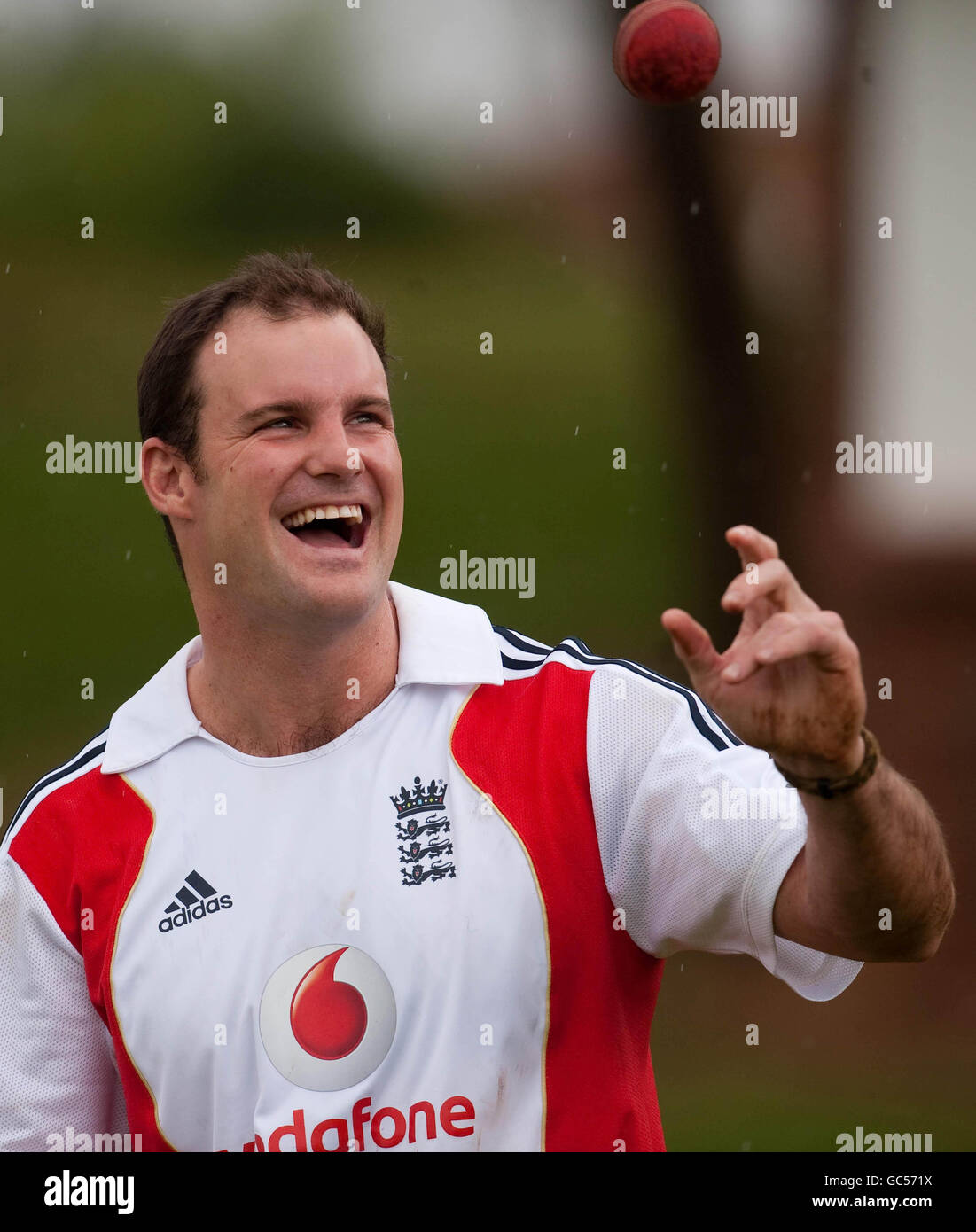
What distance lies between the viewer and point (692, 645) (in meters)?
1.39

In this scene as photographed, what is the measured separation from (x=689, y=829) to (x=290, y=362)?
830mm

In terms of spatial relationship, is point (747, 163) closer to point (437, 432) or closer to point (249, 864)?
point (437, 432)

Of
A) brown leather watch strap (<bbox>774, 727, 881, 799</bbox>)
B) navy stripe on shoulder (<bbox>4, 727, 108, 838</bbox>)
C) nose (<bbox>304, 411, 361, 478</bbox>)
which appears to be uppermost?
nose (<bbox>304, 411, 361, 478</bbox>)

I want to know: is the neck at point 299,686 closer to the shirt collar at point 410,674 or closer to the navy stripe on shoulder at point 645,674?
the shirt collar at point 410,674

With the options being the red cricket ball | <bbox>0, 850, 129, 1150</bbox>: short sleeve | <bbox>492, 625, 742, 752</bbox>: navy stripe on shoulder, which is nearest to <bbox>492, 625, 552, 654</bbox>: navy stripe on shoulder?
<bbox>492, 625, 742, 752</bbox>: navy stripe on shoulder

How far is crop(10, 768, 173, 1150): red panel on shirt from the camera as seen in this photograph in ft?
6.02

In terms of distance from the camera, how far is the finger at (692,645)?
1.38 m

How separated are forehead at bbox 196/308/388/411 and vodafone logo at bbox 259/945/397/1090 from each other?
765 millimetres

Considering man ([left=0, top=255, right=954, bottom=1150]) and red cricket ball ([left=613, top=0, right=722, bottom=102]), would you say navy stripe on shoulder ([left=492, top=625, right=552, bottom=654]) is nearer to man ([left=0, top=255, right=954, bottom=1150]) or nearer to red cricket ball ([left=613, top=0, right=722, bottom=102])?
man ([left=0, top=255, right=954, bottom=1150])

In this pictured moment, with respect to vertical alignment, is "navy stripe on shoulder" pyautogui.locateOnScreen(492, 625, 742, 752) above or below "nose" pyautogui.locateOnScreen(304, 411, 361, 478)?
below

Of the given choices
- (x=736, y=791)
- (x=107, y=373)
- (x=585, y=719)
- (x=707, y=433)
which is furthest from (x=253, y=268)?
(x=107, y=373)

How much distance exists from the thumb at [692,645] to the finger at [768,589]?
60 mm

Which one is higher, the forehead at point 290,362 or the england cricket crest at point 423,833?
the forehead at point 290,362

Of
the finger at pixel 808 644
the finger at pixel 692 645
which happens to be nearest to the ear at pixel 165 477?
the finger at pixel 692 645
